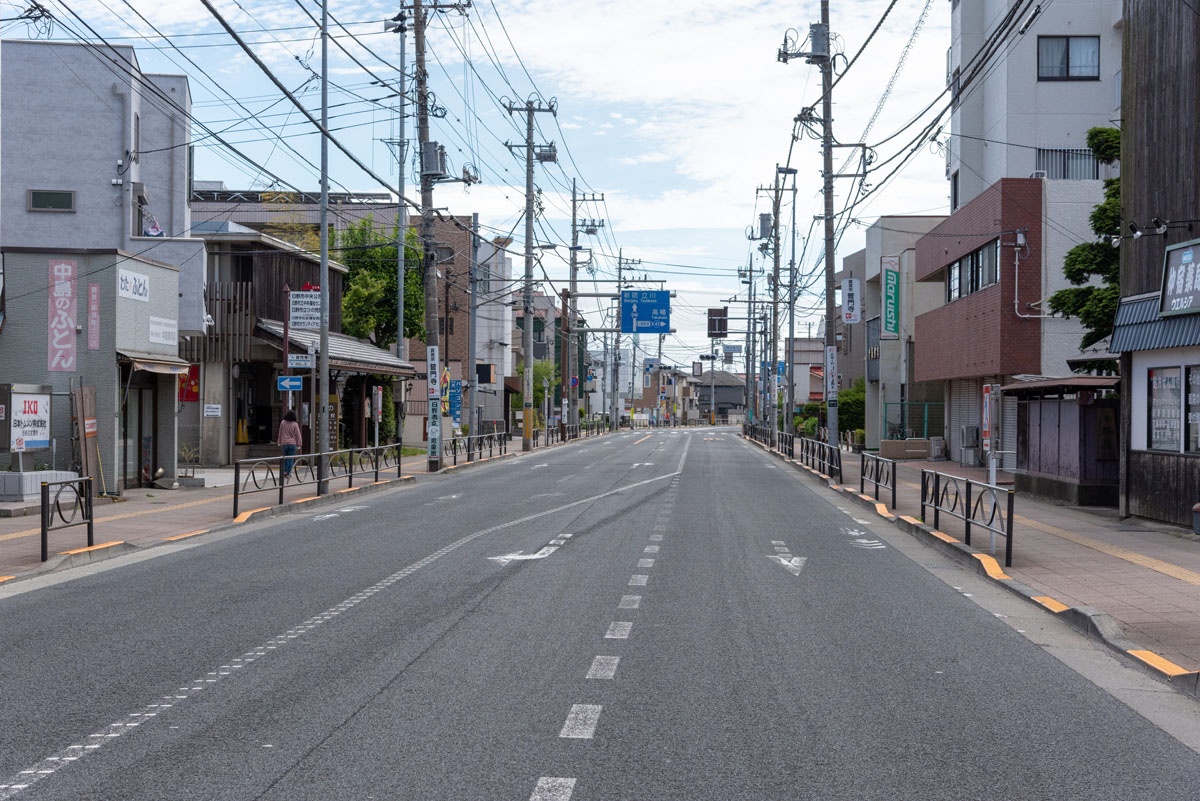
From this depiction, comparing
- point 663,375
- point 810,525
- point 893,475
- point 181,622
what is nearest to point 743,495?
point 893,475

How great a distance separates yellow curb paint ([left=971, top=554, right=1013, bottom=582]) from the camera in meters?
11.7

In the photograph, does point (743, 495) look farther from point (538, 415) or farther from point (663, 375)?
point (663, 375)

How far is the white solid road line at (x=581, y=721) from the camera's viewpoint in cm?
585

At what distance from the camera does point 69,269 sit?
20.3 meters

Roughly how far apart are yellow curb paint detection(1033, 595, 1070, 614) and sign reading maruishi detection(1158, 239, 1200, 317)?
706cm

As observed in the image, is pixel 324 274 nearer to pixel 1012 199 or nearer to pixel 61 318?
pixel 61 318

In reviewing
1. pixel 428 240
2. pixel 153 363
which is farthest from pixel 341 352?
pixel 153 363

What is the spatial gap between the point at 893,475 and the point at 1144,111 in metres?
7.62

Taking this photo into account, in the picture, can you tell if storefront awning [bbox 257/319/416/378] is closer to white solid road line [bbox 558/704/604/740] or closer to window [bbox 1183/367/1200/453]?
window [bbox 1183/367/1200/453]

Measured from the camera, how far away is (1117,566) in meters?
12.5

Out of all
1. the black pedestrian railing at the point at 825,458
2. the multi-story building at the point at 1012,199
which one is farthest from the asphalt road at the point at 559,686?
the multi-story building at the point at 1012,199

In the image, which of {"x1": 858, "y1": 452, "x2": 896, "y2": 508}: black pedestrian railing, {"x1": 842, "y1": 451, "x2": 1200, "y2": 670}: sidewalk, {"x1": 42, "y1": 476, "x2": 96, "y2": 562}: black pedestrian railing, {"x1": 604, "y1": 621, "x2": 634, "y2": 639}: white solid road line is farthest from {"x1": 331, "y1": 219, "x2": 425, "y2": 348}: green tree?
{"x1": 604, "y1": 621, "x2": 634, "y2": 639}: white solid road line

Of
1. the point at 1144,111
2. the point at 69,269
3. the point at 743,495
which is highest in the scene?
the point at 1144,111

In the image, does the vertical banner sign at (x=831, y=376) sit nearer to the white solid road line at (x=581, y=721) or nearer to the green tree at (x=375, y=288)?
the green tree at (x=375, y=288)
